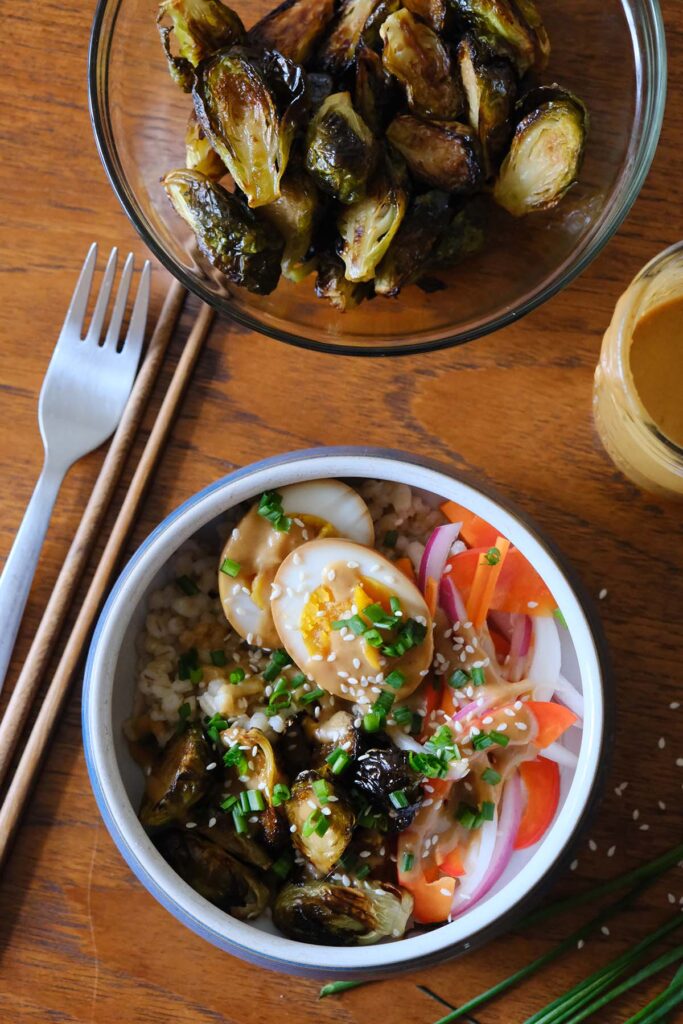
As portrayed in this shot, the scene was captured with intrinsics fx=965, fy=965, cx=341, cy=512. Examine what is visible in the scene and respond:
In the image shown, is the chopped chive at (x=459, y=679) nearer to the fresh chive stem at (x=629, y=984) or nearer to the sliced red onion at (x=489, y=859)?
the sliced red onion at (x=489, y=859)

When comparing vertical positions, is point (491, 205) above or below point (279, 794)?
above

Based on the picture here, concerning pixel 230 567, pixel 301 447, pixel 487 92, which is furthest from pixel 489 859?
pixel 487 92

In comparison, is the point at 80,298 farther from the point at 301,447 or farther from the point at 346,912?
the point at 346,912

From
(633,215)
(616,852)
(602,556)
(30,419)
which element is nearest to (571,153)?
(633,215)

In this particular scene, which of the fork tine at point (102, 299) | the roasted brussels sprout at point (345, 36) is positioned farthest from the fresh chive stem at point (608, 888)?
the roasted brussels sprout at point (345, 36)

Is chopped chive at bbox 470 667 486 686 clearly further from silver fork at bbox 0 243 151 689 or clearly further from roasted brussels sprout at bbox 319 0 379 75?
roasted brussels sprout at bbox 319 0 379 75

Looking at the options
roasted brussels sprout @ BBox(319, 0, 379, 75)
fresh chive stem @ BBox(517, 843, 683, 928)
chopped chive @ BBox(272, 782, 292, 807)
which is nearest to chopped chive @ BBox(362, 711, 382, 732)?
chopped chive @ BBox(272, 782, 292, 807)
